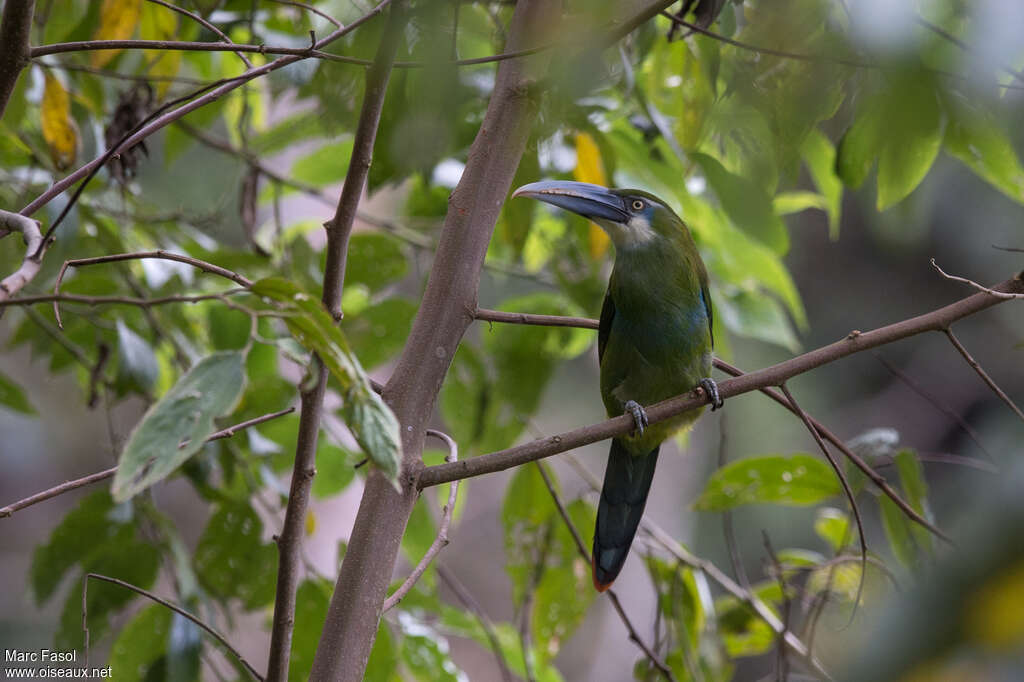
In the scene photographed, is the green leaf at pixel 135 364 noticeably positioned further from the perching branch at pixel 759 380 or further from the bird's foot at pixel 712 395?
the bird's foot at pixel 712 395

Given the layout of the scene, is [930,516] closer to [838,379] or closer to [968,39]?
[968,39]

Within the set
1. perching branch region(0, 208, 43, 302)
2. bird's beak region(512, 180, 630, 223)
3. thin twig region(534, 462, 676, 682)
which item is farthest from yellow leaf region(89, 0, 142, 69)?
thin twig region(534, 462, 676, 682)

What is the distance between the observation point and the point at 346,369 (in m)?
1.04

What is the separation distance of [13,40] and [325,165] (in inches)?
70.2

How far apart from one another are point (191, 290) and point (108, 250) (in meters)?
0.38

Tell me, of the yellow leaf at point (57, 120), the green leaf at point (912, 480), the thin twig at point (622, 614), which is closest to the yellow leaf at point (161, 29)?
the yellow leaf at point (57, 120)

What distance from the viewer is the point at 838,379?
422 inches

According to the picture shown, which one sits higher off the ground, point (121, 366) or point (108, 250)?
point (108, 250)

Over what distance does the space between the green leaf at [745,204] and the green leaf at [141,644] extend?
5.56 feet

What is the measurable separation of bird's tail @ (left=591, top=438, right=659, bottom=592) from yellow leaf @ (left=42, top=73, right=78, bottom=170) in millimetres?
1729

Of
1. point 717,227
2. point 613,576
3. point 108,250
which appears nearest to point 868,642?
point 613,576

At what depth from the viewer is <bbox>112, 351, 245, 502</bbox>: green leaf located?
94 centimetres

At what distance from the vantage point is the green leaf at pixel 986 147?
990mm

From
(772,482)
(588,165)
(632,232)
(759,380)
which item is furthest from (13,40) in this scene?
(772,482)
